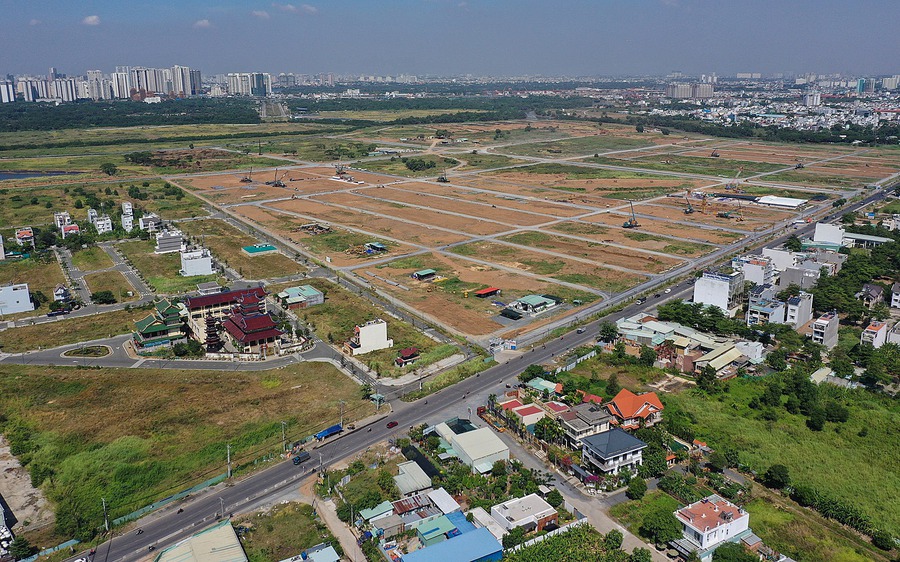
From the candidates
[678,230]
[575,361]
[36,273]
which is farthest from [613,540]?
[36,273]

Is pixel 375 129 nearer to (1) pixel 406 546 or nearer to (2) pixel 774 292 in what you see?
(2) pixel 774 292

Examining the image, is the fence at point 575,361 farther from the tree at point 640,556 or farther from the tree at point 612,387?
the tree at point 640,556

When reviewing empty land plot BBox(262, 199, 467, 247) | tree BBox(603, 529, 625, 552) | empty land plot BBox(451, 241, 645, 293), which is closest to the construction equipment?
empty land plot BBox(451, 241, 645, 293)

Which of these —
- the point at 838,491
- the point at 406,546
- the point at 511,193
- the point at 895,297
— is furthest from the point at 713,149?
the point at 406,546

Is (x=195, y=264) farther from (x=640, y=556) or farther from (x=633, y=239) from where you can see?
(x=640, y=556)

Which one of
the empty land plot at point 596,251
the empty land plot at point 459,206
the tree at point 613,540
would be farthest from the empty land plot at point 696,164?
the tree at point 613,540
